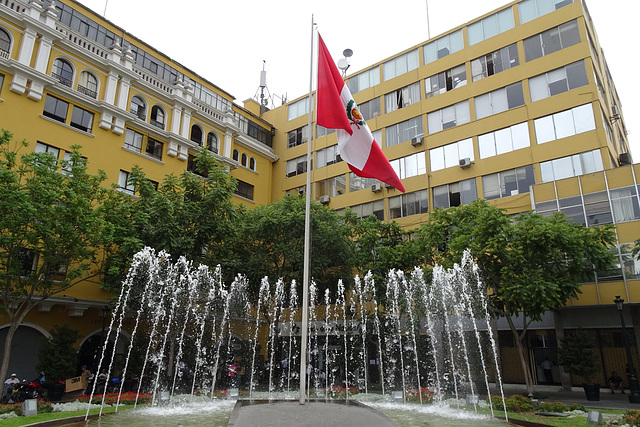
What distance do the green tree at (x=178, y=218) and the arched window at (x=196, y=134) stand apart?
7520 mm

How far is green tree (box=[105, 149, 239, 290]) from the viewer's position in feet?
61.6

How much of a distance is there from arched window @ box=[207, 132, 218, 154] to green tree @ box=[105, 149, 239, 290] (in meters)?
8.18

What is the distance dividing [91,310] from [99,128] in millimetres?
9342

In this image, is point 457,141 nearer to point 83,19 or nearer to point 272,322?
point 272,322

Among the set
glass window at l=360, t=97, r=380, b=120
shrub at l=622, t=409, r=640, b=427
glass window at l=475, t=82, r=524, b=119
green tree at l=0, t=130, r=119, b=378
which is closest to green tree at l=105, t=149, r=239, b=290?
green tree at l=0, t=130, r=119, b=378

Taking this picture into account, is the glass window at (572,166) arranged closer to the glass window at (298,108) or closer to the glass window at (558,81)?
the glass window at (558,81)

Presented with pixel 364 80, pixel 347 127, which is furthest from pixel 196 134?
pixel 347 127

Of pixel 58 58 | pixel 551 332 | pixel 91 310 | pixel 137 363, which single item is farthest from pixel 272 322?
pixel 58 58

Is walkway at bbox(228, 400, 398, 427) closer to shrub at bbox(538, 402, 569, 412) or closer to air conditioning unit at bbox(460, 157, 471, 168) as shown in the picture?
shrub at bbox(538, 402, 569, 412)

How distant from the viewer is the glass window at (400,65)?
3033 centimetres

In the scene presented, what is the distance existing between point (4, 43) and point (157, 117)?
8.17 metres

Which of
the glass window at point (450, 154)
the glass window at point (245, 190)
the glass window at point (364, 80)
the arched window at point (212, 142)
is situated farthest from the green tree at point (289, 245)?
the glass window at point (364, 80)

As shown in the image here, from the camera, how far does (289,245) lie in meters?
21.9

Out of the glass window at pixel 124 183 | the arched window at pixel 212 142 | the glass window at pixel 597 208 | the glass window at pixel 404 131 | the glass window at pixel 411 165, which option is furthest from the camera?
the arched window at pixel 212 142
